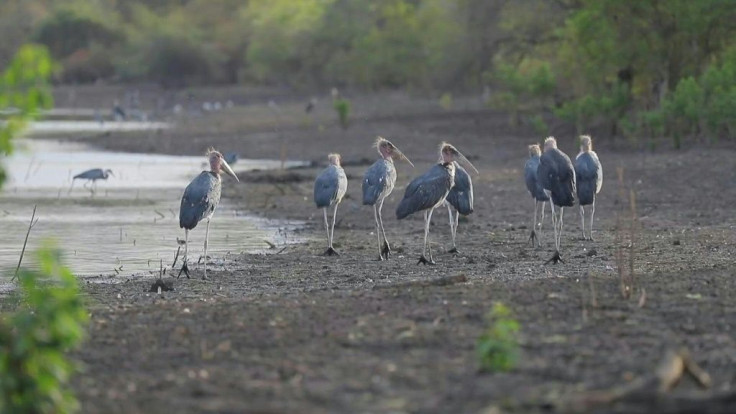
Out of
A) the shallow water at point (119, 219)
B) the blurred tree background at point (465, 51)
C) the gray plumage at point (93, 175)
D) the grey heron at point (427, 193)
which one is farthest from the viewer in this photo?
the blurred tree background at point (465, 51)

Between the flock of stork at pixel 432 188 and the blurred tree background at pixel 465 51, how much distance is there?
A: 432 inches

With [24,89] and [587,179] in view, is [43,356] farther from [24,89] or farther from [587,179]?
[587,179]

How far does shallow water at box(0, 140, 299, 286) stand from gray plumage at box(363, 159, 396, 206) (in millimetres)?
1843

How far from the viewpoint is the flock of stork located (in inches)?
585

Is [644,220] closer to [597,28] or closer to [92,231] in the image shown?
[92,231]

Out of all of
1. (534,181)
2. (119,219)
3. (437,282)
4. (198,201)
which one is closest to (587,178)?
(534,181)

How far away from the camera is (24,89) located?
6648 millimetres

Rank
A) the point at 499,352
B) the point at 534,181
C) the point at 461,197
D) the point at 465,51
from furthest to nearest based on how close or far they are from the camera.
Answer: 1. the point at 465,51
2. the point at 534,181
3. the point at 461,197
4. the point at 499,352

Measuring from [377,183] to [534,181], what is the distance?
1.89m

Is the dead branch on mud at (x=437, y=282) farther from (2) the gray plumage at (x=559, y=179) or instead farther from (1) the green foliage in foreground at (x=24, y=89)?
(1) the green foliage in foreground at (x=24, y=89)

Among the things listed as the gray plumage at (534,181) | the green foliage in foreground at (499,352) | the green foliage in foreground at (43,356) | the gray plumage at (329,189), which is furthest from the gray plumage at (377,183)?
the green foliage in foreground at (43,356)

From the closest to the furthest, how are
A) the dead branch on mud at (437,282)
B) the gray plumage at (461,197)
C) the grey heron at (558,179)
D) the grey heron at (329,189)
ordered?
the dead branch on mud at (437,282)
the grey heron at (558,179)
the gray plumage at (461,197)
the grey heron at (329,189)

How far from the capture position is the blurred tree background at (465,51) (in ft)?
104

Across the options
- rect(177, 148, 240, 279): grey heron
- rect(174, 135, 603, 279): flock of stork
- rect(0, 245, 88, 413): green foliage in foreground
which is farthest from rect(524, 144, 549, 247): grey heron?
rect(0, 245, 88, 413): green foliage in foreground
